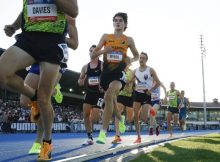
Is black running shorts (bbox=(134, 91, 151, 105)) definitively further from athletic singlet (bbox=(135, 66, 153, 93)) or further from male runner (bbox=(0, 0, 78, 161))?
male runner (bbox=(0, 0, 78, 161))

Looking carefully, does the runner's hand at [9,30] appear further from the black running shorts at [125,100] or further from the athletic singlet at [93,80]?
the black running shorts at [125,100]

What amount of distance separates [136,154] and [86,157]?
1.52 meters

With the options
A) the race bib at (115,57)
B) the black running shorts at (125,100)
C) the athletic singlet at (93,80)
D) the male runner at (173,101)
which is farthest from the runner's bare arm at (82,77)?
the male runner at (173,101)

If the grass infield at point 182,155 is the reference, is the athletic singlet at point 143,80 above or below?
above

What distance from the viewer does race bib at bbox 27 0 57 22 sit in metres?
4.40

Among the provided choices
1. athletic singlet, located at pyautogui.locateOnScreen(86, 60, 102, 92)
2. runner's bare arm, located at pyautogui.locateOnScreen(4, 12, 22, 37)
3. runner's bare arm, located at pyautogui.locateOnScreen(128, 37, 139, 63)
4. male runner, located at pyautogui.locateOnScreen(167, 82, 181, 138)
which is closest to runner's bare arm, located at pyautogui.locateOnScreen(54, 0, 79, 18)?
runner's bare arm, located at pyautogui.locateOnScreen(4, 12, 22, 37)

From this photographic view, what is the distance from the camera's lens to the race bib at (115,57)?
24.6 feet

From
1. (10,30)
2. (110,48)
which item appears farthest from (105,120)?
(10,30)

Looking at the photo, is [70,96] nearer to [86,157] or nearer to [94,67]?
[94,67]

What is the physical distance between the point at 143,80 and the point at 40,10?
6.74 meters

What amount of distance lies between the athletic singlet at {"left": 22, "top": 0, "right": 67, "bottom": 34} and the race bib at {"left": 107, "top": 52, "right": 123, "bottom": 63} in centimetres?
304

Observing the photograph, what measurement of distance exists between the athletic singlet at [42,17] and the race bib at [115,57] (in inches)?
120

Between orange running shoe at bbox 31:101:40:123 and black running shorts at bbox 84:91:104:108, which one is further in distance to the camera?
black running shorts at bbox 84:91:104:108

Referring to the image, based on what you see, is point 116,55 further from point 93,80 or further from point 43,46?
point 43,46
